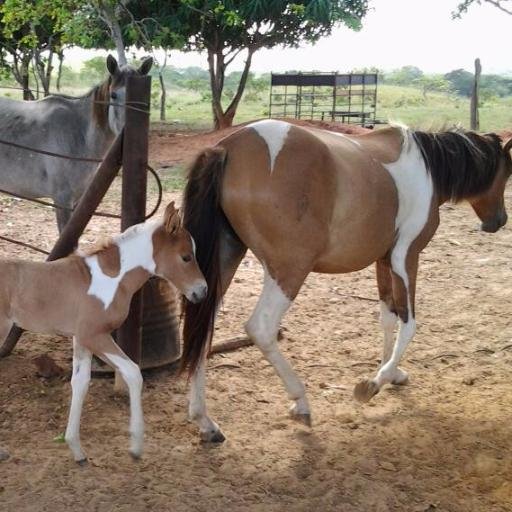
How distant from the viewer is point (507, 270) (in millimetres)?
6336

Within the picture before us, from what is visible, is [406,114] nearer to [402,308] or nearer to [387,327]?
[387,327]

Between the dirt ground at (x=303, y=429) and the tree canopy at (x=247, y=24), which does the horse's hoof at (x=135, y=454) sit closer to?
the dirt ground at (x=303, y=429)

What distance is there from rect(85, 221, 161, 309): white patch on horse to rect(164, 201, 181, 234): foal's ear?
0.06 m

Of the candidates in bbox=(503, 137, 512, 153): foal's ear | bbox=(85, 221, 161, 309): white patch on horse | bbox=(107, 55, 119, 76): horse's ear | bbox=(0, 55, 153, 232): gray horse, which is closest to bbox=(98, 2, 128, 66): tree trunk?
bbox=(0, 55, 153, 232): gray horse

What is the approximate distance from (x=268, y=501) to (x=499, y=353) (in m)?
2.52

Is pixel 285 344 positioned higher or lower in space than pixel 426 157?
lower

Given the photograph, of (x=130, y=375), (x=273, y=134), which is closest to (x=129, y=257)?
(x=130, y=375)

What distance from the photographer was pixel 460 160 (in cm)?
404

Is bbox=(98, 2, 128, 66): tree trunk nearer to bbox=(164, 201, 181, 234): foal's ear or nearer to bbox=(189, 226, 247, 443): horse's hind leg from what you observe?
bbox=(189, 226, 247, 443): horse's hind leg

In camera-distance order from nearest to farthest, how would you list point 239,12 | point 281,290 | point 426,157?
point 281,290 < point 426,157 < point 239,12

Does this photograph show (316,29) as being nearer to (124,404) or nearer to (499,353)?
(499,353)

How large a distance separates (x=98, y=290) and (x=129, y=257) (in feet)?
0.69

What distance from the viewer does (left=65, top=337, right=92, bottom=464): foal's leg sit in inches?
116

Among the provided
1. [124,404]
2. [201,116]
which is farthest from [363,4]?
[124,404]
